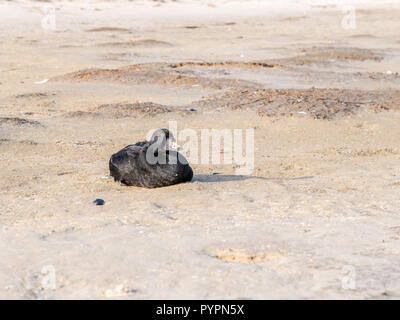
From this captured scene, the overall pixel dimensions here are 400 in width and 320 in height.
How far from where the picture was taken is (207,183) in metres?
7.52

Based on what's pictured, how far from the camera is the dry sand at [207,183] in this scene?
4.74 meters

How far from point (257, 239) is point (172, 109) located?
23.7ft

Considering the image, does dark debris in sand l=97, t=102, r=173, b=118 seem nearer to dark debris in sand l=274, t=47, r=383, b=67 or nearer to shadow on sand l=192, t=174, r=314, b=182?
shadow on sand l=192, t=174, r=314, b=182

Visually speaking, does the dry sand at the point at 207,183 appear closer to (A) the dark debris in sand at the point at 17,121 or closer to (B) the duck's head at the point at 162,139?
(A) the dark debris in sand at the point at 17,121

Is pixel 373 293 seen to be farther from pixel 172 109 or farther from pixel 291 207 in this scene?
pixel 172 109

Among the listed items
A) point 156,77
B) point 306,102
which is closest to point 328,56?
point 156,77

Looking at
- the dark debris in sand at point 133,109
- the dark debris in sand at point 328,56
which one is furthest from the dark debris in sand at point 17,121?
the dark debris in sand at point 328,56

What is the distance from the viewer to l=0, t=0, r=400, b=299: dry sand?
187 inches

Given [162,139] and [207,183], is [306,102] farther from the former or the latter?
[162,139]

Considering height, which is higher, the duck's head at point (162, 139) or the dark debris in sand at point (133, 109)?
the duck's head at point (162, 139)

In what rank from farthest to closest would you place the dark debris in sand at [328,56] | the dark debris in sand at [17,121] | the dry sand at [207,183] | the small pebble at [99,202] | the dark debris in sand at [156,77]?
the dark debris in sand at [328,56] → the dark debris in sand at [156,77] → the dark debris in sand at [17,121] → the small pebble at [99,202] → the dry sand at [207,183]
